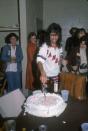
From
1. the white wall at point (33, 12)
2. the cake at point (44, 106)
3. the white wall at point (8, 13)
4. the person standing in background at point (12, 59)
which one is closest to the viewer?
the cake at point (44, 106)

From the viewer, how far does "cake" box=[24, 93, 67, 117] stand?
6.13 ft

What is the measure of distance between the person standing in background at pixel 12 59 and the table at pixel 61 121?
8.54 ft

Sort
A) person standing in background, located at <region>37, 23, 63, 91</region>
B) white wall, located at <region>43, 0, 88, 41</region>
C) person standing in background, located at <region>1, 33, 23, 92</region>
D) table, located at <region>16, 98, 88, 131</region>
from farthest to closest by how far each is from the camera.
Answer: white wall, located at <region>43, 0, 88, 41</region>
person standing in background, located at <region>1, 33, 23, 92</region>
person standing in background, located at <region>37, 23, 63, 91</region>
table, located at <region>16, 98, 88, 131</region>

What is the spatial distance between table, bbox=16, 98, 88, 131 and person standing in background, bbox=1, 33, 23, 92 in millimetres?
2601

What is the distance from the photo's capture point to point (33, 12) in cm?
530

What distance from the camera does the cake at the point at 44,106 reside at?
6.13 ft

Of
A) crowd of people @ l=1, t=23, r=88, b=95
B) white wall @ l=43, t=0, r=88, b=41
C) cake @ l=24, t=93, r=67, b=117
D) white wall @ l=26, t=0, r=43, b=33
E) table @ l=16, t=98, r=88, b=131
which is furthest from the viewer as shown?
white wall @ l=43, t=0, r=88, b=41

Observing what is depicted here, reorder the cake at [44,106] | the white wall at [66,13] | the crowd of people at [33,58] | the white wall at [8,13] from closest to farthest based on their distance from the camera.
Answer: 1. the cake at [44,106]
2. the crowd of people at [33,58]
3. the white wall at [8,13]
4. the white wall at [66,13]

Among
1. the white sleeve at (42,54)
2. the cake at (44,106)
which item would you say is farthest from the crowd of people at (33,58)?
the cake at (44,106)

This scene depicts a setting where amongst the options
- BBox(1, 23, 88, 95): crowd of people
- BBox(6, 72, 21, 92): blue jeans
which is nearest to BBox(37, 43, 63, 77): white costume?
BBox(1, 23, 88, 95): crowd of people

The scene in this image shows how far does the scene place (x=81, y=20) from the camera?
21.2 ft

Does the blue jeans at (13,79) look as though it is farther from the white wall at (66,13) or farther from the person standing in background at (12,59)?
the white wall at (66,13)

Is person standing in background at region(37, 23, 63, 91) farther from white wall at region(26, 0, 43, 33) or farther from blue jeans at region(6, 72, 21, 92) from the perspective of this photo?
white wall at region(26, 0, 43, 33)

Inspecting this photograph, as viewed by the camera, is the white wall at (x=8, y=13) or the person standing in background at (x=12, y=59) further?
the white wall at (x=8, y=13)
